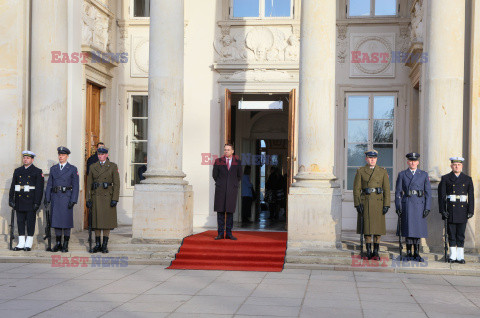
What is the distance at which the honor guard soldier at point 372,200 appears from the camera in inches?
410

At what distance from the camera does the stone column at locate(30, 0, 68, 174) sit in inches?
491

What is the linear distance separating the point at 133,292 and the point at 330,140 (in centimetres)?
478

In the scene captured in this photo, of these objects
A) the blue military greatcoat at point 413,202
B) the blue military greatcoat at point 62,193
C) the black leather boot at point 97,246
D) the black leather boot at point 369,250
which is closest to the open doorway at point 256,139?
the blue military greatcoat at point 62,193

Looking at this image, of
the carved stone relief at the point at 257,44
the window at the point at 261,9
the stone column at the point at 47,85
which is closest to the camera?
the stone column at the point at 47,85

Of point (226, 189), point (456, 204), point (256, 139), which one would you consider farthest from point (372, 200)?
point (256, 139)

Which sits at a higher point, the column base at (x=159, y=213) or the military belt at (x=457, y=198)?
the military belt at (x=457, y=198)

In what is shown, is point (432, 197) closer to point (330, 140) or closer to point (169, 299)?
point (330, 140)

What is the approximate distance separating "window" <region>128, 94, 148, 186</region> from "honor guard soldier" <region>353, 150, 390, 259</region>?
6.61 metres

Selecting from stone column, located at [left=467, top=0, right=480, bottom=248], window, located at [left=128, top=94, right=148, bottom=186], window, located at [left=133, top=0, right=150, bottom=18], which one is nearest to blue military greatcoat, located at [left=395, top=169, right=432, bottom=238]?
stone column, located at [left=467, top=0, right=480, bottom=248]

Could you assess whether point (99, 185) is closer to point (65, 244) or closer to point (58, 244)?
point (65, 244)

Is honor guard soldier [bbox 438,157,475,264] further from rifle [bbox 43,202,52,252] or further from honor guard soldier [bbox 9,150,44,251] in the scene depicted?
honor guard soldier [bbox 9,150,44,251]

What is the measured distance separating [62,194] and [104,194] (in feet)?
2.51

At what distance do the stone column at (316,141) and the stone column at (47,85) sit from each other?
481 cm
